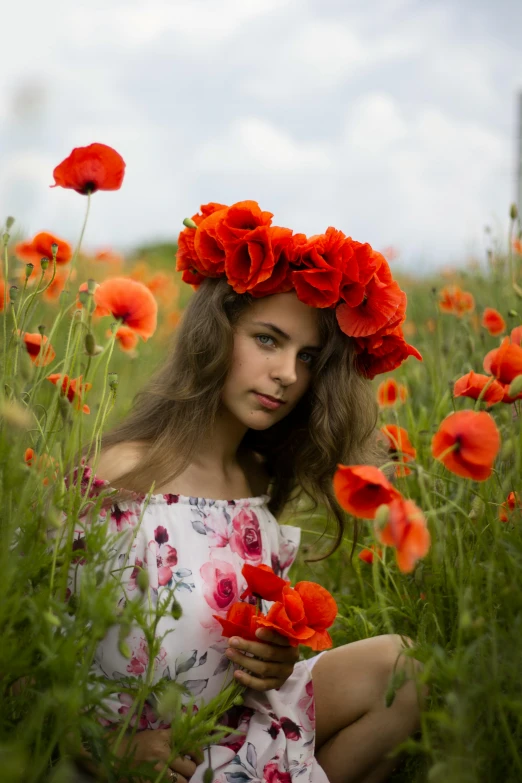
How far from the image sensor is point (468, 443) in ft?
4.13

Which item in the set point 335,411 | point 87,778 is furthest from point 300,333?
point 87,778

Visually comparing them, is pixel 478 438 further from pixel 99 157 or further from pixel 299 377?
pixel 99 157

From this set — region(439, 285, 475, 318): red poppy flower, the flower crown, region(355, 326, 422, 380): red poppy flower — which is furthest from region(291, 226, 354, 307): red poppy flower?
region(439, 285, 475, 318): red poppy flower

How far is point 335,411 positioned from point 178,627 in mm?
679

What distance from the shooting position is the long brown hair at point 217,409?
6.37 ft

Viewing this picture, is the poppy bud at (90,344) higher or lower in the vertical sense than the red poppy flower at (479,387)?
lower

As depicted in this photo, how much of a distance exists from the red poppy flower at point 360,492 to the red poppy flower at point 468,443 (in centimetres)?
11

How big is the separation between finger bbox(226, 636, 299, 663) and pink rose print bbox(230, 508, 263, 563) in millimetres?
308

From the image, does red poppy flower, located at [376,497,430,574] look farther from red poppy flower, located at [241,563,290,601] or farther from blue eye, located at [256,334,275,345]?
blue eye, located at [256,334,275,345]

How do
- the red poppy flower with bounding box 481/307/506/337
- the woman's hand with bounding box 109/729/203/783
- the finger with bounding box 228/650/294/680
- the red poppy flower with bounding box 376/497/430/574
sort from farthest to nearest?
the red poppy flower with bounding box 481/307/506/337 < the finger with bounding box 228/650/294/680 < the woman's hand with bounding box 109/729/203/783 < the red poppy flower with bounding box 376/497/430/574

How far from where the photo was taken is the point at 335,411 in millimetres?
2084

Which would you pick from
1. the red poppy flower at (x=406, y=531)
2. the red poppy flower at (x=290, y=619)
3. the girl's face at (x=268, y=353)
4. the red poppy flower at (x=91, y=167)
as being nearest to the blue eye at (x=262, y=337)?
the girl's face at (x=268, y=353)

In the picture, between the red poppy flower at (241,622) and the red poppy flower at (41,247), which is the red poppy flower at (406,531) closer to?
the red poppy flower at (241,622)

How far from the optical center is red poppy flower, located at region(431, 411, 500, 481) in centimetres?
124
